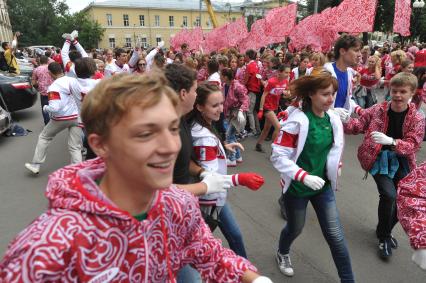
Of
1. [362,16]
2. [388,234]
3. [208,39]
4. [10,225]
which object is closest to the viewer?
[388,234]

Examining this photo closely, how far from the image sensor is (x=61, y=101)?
4.86 metres

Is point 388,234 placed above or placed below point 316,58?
below

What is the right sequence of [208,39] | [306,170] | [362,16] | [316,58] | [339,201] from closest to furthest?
1. [306,170]
2. [339,201]
3. [316,58]
4. [362,16]
5. [208,39]

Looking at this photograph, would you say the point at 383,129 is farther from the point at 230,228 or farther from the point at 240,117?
the point at 240,117

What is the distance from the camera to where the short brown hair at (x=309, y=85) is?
250cm

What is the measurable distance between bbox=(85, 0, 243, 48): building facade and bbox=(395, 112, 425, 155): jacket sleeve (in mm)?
62470

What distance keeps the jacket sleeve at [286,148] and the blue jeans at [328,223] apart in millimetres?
275

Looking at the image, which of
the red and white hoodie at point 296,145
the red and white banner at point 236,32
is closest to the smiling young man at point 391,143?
the red and white hoodie at point 296,145

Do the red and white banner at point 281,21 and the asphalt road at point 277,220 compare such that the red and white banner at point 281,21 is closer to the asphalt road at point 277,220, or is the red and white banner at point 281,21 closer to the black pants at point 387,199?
the asphalt road at point 277,220

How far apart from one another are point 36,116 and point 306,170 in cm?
948

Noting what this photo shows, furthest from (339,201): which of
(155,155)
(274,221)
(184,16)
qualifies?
(184,16)

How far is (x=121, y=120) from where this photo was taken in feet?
3.26

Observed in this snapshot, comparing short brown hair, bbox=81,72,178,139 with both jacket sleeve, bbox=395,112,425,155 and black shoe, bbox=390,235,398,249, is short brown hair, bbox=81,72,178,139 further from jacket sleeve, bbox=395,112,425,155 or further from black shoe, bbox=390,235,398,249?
black shoe, bbox=390,235,398,249

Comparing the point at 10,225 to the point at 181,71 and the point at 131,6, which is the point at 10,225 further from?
the point at 131,6
